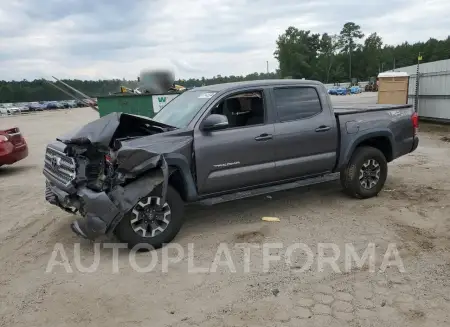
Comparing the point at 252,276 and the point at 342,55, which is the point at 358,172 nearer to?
the point at 252,276

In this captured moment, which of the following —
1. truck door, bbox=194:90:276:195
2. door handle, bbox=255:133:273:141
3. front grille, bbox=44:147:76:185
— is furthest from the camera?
door handle, bbox=255:133:273:141

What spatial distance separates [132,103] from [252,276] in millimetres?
10106

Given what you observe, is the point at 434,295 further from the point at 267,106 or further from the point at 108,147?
the point at 108,147

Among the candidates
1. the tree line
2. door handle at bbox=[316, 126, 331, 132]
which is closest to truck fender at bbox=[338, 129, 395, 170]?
door handle at bbox=[316, 126, 331, 132]

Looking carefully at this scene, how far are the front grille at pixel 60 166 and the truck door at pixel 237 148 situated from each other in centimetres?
142

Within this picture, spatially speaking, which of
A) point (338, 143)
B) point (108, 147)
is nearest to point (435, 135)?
point (338, 143)

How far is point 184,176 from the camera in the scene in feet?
16.1

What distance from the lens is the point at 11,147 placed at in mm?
9922

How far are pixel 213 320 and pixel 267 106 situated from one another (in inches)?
123

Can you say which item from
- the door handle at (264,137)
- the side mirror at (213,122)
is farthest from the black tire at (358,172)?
the side mirror at (213,122)

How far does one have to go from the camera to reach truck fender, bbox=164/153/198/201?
477 cm

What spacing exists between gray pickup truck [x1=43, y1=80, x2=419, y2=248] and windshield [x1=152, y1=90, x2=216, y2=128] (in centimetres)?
2

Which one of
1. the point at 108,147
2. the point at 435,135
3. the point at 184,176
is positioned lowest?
the point at 435,135

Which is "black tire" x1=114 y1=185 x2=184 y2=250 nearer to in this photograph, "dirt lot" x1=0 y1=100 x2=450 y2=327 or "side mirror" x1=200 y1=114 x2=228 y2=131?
"dirt lot" x1=0 y1=100 x2=450 y2=327
